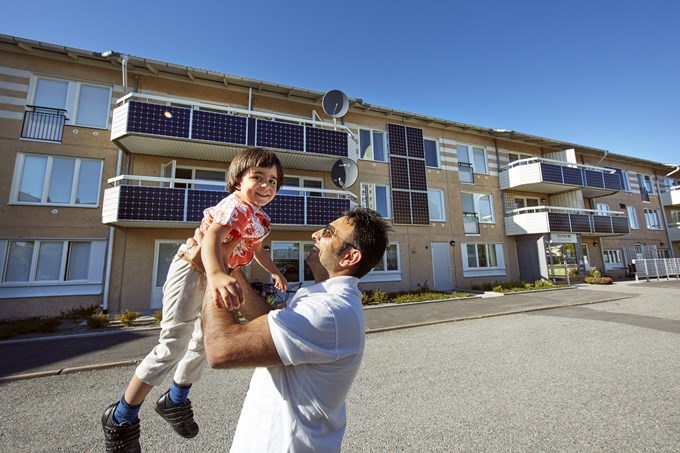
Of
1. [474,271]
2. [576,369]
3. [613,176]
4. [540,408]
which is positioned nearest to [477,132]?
[474,271]

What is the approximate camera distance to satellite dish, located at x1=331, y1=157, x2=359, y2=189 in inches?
511

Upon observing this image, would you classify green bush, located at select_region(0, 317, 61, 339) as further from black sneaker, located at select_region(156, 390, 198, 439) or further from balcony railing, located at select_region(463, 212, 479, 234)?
balcony railing, located at select_region(463, 212, 479, 234)

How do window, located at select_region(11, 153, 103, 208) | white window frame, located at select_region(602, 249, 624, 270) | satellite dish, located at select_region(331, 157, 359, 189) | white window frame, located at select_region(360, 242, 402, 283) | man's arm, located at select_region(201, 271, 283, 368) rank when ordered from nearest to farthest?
man's arm, located at select_region(201, 271, 283, 368) < window, located at select_region(11, 153, 103, 208) < satellite dish, located at select_region(331, 157, 359, 189) < white window frame, located at select_region(360, 242, 402, 283) < white window frame, located at select_region(602, 249, 624, 270)

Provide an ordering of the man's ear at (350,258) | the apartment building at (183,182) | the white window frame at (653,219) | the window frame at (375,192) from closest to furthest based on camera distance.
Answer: the man's ear at (350,258)
the apartment building at (183,182)
the window frame at (375,192)
the white window frame at (653,219)

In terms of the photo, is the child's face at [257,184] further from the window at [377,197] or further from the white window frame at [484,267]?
the white window frame at [484,267]

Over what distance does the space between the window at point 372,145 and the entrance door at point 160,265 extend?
10.3 meters

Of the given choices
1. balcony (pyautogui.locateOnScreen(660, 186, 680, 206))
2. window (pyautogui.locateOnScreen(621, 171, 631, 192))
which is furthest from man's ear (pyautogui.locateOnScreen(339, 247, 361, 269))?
balcony (pyautogui.locateOnScreen(660, 186, 680, 206))

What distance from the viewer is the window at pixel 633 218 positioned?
2463 cm

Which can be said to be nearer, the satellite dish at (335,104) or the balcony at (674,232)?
the satellite dish at (335,104)

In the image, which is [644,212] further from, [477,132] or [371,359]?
[371,359]

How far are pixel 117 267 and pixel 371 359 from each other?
35.3ft

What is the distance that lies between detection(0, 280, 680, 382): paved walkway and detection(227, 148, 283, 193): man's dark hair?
16.2 ft

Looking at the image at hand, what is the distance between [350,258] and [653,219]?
36.8 m

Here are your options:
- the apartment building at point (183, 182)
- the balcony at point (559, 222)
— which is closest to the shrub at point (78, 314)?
the apartment building at point (183, 182)
